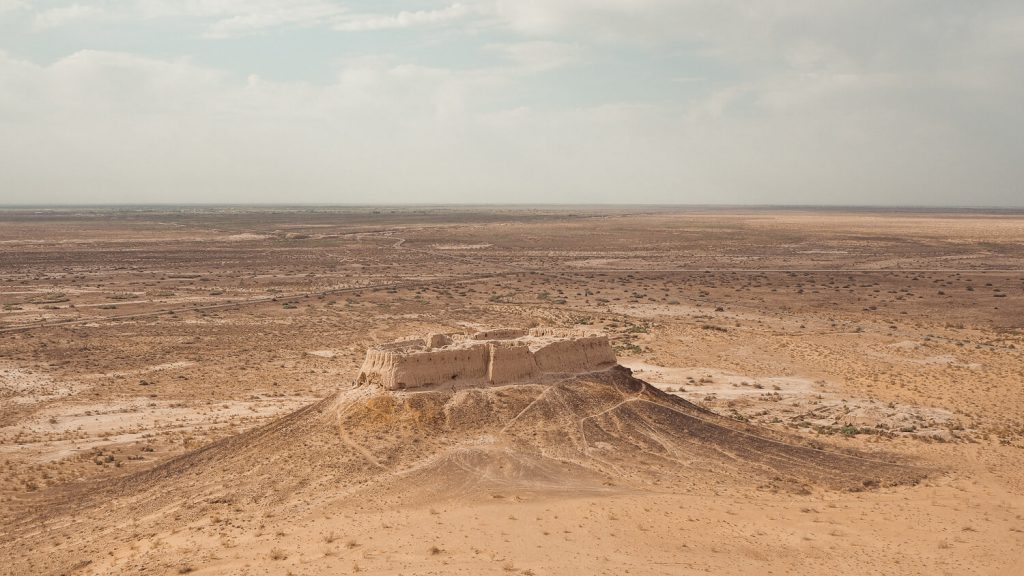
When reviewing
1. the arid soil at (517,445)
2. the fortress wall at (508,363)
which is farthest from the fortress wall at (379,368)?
the fortress wall at (508,363)

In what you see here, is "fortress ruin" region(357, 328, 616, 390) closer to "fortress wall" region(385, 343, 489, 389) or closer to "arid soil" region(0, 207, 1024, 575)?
"fortress wall" region(385, 343, 489, 389)

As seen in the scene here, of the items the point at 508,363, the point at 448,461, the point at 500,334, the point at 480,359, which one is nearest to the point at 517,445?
the point at 448,461

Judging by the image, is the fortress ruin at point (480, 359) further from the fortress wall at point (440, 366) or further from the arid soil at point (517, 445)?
the arid soil at point (517, 445)

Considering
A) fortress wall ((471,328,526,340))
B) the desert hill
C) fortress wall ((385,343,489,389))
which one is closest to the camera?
the desert hill

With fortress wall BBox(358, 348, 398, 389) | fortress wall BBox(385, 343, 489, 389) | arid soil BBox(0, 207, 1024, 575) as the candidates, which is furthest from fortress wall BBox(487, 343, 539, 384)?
fortress wall BBox(358, 348, 398, 389)

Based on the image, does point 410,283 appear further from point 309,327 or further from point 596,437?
point 596,437
